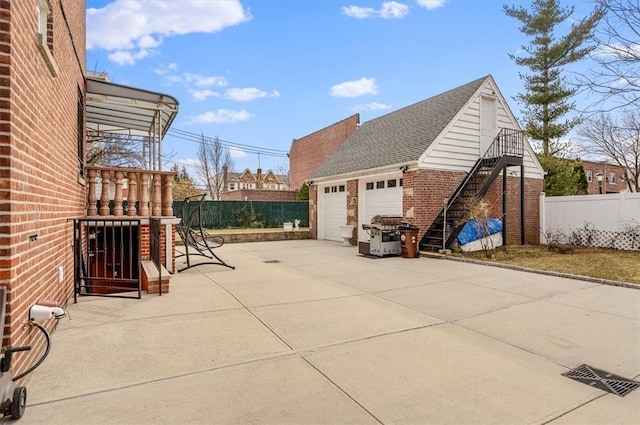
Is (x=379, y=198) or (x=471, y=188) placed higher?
(x=471, y=188)

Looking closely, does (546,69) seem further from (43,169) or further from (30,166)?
(30,166)

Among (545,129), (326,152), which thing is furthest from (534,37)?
(326,152)

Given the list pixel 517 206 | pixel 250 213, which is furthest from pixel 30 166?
pixel 250 213

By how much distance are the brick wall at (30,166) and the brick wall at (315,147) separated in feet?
63.2

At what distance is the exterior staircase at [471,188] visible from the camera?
391 inches

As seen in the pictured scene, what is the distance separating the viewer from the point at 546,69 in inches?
726

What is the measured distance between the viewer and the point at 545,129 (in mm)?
18078

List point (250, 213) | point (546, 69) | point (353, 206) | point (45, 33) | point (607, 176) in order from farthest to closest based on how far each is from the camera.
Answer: point (607, 176) < point (250, 213) < point (546, 69) < point (353, 206) < point (45, 33)

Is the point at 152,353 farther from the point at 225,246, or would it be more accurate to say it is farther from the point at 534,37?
the point at 534,37

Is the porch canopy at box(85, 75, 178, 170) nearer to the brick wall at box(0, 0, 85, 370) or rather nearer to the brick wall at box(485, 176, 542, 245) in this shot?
the brick wall at box(0, 0, 85, 370)

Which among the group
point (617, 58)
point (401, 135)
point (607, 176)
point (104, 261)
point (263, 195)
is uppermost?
point (607, 176)

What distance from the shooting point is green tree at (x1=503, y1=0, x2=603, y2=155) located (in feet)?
58.7

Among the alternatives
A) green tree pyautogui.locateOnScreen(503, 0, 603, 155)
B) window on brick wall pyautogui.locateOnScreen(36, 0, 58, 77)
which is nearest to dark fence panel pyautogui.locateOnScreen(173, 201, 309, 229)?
green tree pyautogui.locateOnScreen(503, 0, 603, 155)

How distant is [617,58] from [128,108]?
32.6ft
